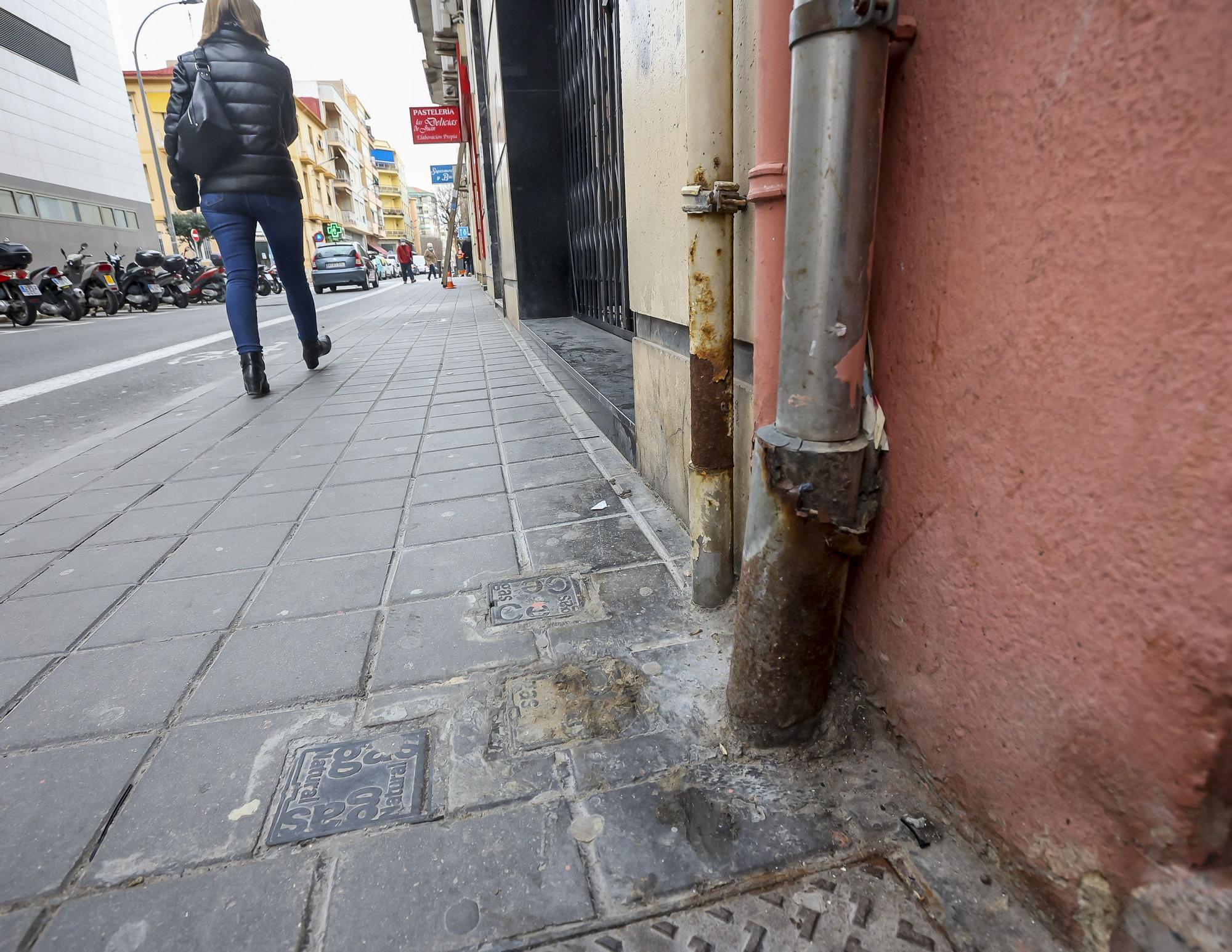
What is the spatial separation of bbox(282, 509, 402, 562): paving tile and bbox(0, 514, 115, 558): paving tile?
0.83m

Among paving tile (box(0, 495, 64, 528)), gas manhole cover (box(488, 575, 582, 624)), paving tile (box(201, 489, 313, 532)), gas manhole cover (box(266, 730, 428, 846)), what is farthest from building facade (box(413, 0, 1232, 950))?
paving tile (box(0, 495, 64, 528))

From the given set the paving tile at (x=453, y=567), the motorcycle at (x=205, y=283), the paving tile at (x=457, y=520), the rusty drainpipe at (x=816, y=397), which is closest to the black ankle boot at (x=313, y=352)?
the paving tile at (x=457, y=520)

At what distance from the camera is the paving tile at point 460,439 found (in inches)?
135

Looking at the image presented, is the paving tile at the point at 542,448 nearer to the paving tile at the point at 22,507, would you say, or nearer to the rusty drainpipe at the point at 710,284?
the rusty drainpipe at the point at 710,284

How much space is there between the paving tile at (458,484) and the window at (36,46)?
30342 millimetres

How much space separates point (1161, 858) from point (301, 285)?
5.69m

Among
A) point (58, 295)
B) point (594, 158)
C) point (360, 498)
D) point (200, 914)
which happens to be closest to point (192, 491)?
point (360, 498)

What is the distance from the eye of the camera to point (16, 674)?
164 centimetres

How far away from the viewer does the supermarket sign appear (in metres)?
20.8

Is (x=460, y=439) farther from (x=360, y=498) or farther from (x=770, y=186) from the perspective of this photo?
(x=770, y=186)

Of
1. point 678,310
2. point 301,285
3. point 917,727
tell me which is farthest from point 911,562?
point 301,285

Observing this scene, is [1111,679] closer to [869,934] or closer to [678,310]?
[869,934]

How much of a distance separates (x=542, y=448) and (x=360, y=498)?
91 centimetres

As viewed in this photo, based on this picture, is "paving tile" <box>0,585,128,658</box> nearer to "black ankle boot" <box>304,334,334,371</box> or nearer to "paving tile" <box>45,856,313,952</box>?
"paving tile" <box>45,856,313,952</box>
